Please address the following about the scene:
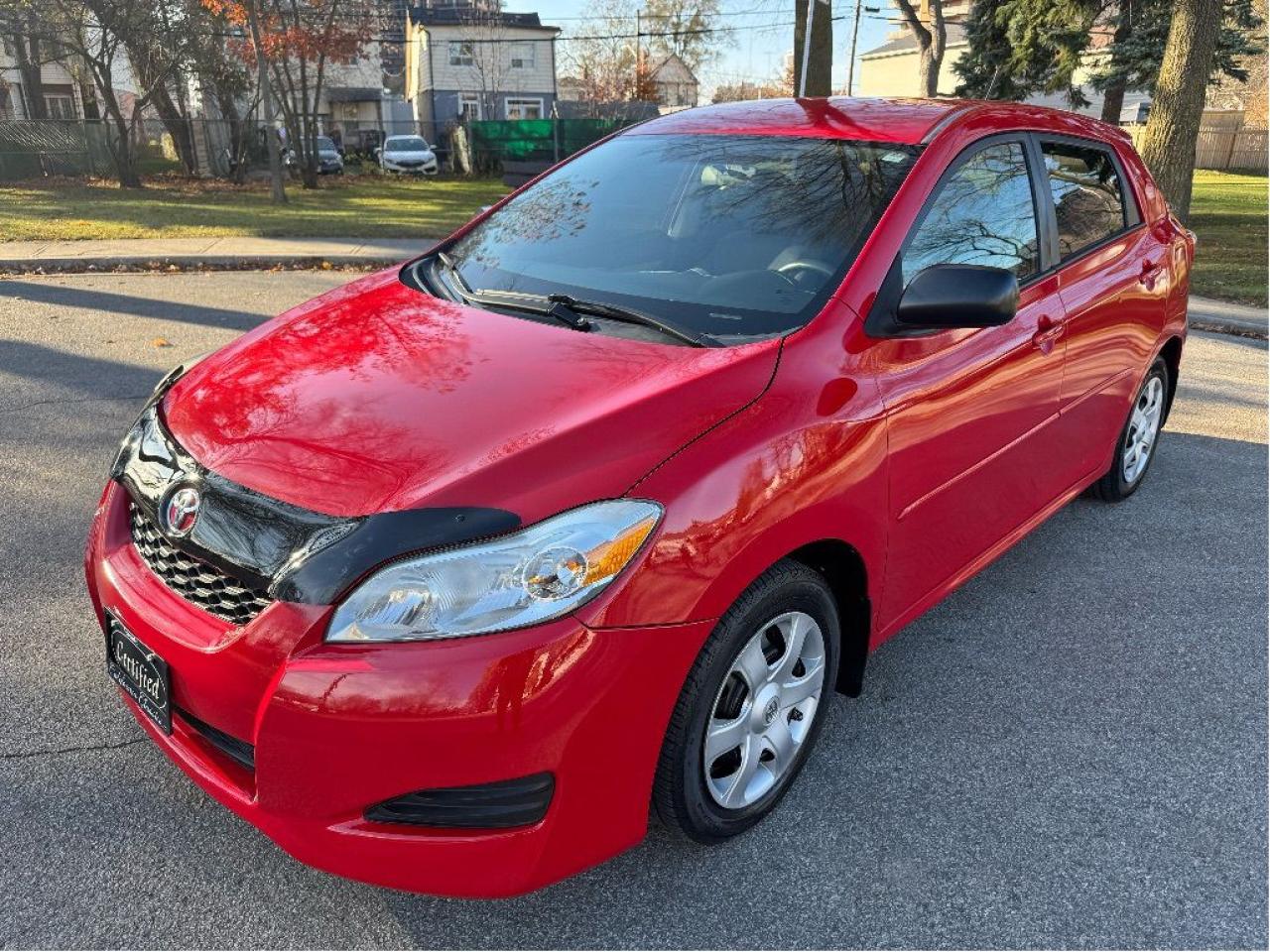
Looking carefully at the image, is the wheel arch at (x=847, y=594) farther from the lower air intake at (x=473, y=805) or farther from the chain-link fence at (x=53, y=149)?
the chain-link fence at (x=53, y=149)

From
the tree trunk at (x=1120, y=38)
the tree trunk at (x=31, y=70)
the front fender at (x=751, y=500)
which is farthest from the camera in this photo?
the tree trunk at (x=31, y=70)

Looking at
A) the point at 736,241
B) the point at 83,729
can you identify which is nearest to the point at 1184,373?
the point at 736,241

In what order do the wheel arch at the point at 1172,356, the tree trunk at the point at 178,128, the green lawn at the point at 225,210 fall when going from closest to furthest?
the wheel arch at the point at 1172,356, the green lawn at the point at 225,210, the tree trunk at the point at 178,128

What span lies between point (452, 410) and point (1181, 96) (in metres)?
13.0

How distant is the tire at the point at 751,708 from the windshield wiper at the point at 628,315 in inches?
24.9

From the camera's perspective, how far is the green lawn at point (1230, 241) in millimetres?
11141

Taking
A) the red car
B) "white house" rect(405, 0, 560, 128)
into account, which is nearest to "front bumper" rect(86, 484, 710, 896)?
the red car

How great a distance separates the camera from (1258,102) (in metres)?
46.2

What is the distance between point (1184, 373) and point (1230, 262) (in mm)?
7880

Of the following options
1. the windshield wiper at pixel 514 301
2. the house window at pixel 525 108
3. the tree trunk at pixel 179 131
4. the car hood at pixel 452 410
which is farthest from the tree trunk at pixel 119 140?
the house window at pixel 525 108

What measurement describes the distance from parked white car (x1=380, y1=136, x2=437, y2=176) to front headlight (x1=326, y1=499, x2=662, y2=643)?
99.5 ft

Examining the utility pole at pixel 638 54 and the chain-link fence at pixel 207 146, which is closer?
the chain-link fence at pixel 207 146

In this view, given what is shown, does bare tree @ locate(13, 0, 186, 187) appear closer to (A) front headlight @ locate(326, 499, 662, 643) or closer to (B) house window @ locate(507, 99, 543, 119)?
(A) front headlight @ locate(326, 499, 662, 643)

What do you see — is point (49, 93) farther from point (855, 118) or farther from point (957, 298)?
point (957, 298)
